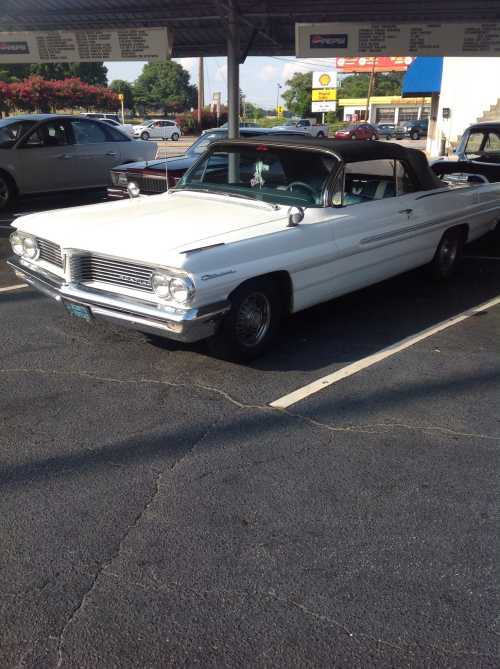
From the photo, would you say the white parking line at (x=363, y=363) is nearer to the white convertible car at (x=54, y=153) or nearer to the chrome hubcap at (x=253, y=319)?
the chrome hubcap at (x=253, y=319)

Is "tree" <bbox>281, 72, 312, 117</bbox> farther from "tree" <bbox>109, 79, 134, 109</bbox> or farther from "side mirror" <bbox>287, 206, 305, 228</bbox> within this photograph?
"side mirror" <bbox>287, 206, 305, 228</bbox>

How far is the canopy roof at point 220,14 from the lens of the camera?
9898 millimetres

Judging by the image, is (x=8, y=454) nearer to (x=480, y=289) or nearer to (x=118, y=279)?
(x=118, y=279)

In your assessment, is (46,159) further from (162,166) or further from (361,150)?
(361,150)

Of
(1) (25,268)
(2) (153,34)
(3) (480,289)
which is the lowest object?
(3) (480,289)

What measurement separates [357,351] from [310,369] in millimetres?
601

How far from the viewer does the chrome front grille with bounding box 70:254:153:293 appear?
14.3ft

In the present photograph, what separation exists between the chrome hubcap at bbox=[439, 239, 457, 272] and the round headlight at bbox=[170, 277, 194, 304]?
4057 millimetres

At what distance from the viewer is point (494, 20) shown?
403 inches

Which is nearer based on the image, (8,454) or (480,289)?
(8,454)

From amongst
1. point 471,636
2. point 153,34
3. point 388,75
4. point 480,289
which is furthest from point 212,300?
point 388,75

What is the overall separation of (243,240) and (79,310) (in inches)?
50.9

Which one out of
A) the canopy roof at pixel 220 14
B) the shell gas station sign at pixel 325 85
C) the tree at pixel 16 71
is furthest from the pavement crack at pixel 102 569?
the tree at pixel 16 71

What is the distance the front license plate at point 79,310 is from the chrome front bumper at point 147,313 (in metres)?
0.03
